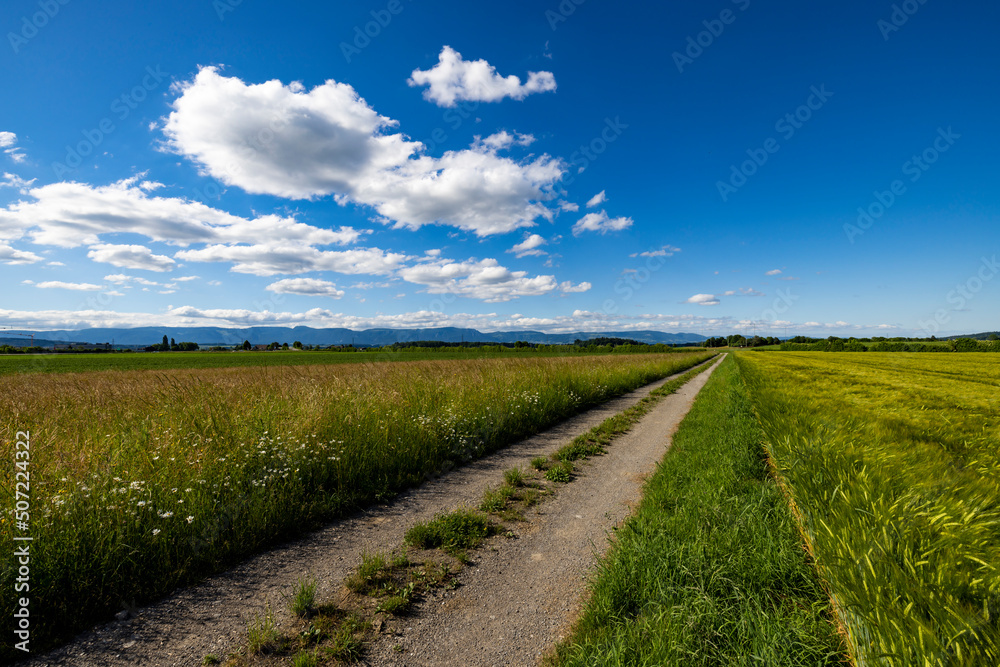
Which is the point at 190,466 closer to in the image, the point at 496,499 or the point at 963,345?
the point at 496,499

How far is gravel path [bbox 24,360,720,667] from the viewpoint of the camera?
2.71 m

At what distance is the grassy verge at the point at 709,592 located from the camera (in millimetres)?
2264

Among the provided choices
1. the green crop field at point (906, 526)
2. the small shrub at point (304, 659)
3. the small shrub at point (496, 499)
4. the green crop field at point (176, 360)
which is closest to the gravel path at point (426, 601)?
the small shrub at point (496, 499)

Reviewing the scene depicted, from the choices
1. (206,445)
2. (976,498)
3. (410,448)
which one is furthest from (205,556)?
(976,498)

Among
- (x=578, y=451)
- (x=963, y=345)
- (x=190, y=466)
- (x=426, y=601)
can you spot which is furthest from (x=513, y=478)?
(x=963, y=345)

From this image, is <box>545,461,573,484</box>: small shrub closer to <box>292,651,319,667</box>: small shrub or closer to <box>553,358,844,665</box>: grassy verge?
<box>553,358,844,665</box>: grassy verge

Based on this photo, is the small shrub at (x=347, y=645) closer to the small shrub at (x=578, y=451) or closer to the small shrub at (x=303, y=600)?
the small shrub at (x=303, y=600)

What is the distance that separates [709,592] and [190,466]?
19.4 ft

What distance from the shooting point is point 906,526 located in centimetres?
171

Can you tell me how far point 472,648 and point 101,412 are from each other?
8.08 m

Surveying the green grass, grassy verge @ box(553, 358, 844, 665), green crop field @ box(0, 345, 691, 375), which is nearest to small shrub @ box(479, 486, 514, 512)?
the green grass

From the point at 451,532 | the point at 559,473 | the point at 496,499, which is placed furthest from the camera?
the point at 559,473

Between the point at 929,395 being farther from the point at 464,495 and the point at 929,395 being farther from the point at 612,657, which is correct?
the point at 464,495

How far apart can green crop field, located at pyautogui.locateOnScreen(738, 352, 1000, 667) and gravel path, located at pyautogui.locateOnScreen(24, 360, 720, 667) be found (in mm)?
2088
